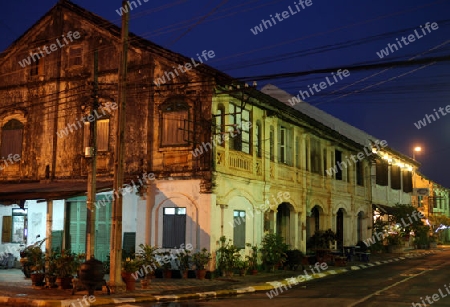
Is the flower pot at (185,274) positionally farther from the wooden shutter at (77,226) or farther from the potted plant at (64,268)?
the wooden shutter at (77,226)

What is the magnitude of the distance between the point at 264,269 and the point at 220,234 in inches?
156

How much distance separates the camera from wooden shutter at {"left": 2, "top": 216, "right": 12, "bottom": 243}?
24.1m

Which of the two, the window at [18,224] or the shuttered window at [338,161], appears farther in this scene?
the shuttered window at [338,161]

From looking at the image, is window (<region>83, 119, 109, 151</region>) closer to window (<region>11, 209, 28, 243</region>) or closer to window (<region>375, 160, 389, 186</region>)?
window (<region>11, 209, 28, 243</region>)

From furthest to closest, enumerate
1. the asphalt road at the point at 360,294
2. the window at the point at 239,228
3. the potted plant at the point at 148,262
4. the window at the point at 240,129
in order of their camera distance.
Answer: the window at the point at 239,228, the window at the point at 240,129, the potted plant at the point at 148,262, the asphalt road at the point at 360,294

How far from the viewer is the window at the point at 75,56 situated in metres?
23.7

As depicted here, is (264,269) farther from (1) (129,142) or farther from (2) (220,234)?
(1) (129,142)

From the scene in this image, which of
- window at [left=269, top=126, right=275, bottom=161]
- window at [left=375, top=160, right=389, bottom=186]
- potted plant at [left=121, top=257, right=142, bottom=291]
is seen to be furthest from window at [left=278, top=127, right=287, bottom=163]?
window at [left=375, top=160, right=389, bottom=186]

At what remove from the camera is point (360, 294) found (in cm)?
1614

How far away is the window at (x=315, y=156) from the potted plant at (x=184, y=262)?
12559 mm

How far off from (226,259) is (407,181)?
35.3 metres

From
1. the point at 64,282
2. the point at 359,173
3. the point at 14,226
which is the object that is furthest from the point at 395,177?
the point at 64,282

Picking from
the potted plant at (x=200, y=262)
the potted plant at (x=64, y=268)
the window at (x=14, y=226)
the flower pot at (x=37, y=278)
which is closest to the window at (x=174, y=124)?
the potted plant at (x=200, y=262)

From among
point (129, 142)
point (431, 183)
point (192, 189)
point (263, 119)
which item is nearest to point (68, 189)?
point (129, 142)
